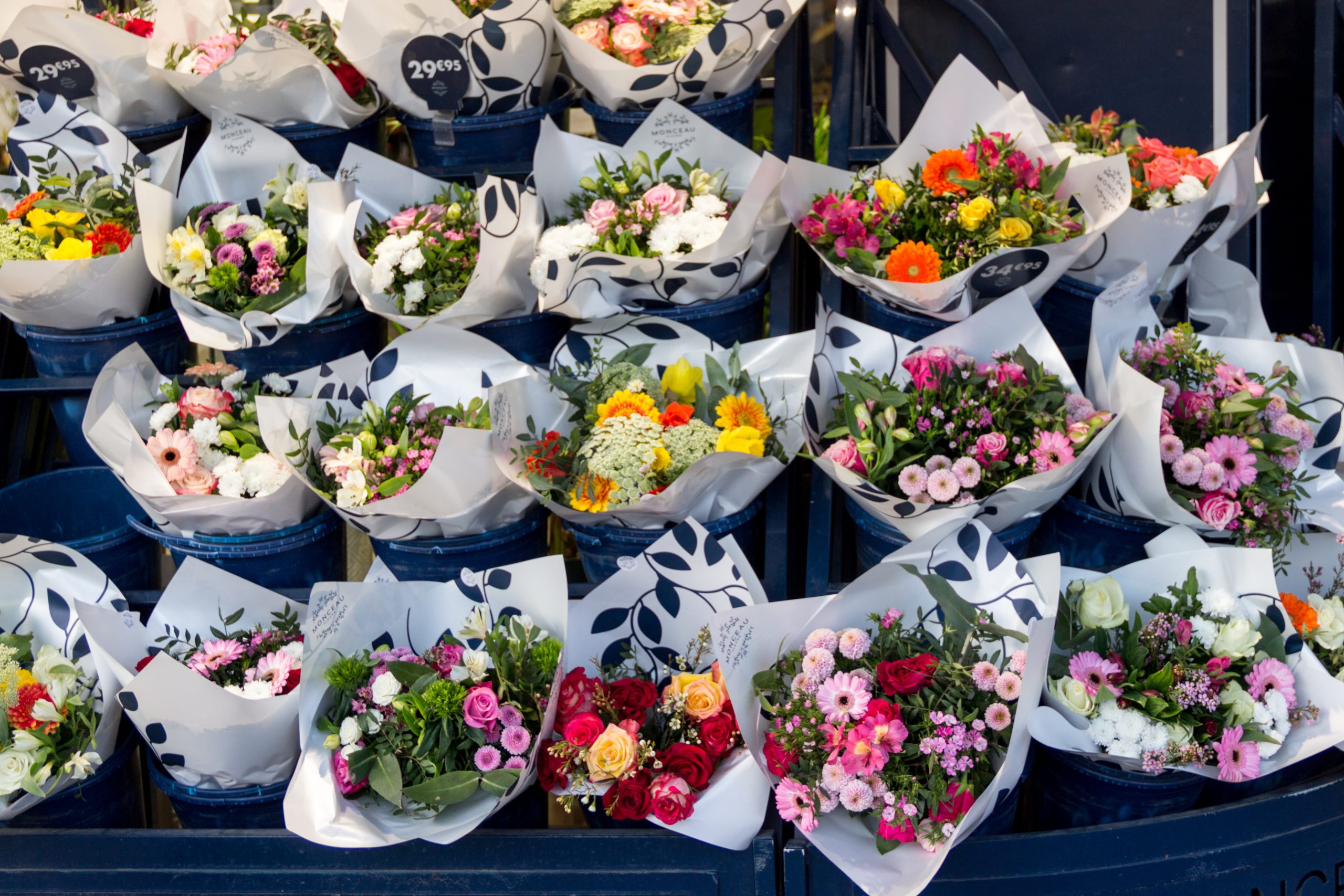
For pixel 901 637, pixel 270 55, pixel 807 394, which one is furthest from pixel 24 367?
pixel 901 637

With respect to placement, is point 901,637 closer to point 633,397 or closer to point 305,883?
point 633,397

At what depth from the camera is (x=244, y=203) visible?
7.59ft

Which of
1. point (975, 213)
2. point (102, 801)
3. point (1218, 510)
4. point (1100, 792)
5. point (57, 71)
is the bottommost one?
point (102, 801)

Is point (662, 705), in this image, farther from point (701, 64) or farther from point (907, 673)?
point (701, 64)

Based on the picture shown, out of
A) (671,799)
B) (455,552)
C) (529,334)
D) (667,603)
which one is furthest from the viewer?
(529,334)

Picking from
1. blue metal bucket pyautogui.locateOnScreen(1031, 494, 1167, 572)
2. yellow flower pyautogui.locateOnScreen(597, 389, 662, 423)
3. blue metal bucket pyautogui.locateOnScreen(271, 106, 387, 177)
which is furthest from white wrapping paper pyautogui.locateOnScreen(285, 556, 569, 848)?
blue metal bucket pyautogui.locateOnScreen(271, 106, 387, 177)

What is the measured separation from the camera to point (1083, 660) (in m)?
1.55

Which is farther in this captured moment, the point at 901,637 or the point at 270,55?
the point at 270,55

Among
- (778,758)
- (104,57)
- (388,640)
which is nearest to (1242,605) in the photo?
(778,758)

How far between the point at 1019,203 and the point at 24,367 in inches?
92.5

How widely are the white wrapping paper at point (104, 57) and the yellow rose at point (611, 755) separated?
73.6 inches

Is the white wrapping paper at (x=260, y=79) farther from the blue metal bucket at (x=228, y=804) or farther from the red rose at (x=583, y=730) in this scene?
the red rose at (x=583, y=730)

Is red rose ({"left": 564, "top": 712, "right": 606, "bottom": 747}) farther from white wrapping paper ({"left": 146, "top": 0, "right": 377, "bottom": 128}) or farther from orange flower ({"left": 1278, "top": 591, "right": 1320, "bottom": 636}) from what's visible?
white wrapping paper ({"left": 146, "top": 0, "right": 377, "bottom": 128})

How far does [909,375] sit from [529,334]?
0.76 m
